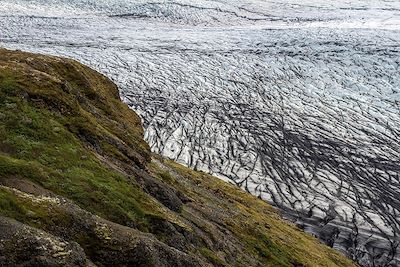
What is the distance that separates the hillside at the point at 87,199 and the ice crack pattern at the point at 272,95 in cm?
1672

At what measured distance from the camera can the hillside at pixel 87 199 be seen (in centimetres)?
1045

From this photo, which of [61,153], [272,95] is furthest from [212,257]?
[272,95]

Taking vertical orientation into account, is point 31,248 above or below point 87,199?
below

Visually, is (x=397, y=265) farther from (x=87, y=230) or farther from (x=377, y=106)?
(x=377, y=106)

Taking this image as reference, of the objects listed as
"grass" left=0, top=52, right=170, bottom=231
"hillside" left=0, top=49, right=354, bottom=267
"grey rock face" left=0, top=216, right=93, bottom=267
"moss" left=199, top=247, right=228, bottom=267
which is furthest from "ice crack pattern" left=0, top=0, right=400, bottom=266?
"grey rock face" left=0, top=216, right=93, bottom=267

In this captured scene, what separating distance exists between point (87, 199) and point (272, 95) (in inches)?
2037

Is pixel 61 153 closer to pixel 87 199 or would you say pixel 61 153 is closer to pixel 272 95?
pixel 87 199

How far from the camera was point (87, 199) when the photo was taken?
13141 millimetres

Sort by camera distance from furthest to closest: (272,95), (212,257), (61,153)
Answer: (272,95)
(212,257)
(61,153)

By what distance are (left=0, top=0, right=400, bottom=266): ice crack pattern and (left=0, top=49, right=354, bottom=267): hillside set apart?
658 inches

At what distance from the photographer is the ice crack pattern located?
3991 centimetres

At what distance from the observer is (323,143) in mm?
49844

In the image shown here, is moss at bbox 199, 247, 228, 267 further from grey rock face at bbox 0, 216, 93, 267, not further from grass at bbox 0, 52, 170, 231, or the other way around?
grey rock face at bbox 0, 216, 93, 267

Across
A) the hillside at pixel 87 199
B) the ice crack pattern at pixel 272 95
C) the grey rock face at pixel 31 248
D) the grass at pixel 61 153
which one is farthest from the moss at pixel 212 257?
the ice crack pattern at pixel 272 95
